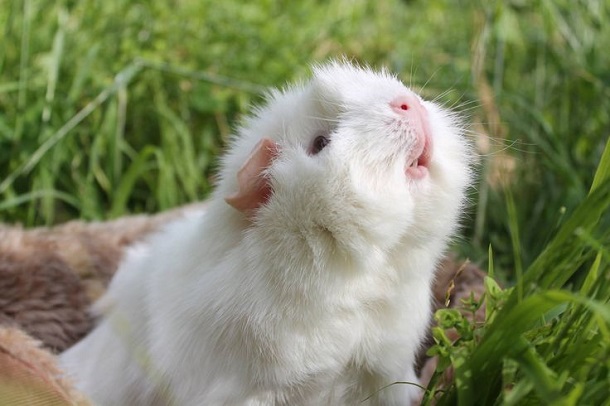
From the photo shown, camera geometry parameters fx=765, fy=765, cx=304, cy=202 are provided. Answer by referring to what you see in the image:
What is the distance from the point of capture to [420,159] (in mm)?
→ 1437

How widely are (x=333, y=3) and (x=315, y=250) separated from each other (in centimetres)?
290

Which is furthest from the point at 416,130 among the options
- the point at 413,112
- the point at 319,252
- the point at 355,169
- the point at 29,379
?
the point at 29,379

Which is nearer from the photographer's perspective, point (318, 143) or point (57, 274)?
point (318, 143)

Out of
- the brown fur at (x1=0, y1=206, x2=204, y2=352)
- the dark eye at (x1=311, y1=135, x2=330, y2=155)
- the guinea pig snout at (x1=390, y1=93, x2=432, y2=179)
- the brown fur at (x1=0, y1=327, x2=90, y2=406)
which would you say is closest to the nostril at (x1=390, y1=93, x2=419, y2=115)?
the guinea pig snout at (x1=390, y1=93, x2=432, y2=179)

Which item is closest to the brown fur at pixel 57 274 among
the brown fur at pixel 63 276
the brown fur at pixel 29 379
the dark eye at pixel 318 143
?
the brown fur at pixel 63 276

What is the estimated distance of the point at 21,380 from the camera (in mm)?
1495

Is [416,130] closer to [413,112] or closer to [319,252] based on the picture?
[413,112]

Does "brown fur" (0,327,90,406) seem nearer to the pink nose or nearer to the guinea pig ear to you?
the guinea pig ear

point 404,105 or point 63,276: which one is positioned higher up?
point 404,105

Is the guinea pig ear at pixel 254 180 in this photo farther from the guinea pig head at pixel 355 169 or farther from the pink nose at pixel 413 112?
the pink nose at pixel 413 112

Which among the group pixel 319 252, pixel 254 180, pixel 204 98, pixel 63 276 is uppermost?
pixel 254 180

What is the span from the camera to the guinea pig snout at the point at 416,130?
1.40m

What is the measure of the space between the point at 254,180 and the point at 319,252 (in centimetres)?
19

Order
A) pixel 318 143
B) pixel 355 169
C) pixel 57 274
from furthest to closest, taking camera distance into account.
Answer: pixel 57 274 → pixel 318 143 → pixel 355 169
